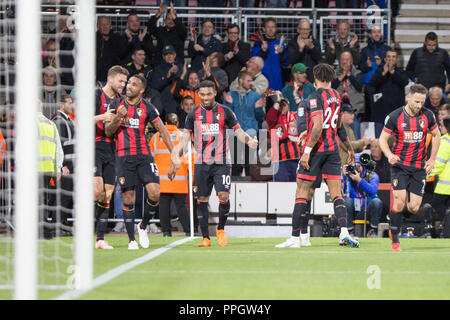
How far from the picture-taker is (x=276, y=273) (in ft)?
24.7

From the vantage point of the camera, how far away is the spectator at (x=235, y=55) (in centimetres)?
1688

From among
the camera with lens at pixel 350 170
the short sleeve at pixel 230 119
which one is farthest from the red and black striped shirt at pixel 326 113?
the camera with lens at pixel 350 170

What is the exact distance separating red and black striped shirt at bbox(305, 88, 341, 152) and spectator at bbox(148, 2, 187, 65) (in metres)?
7.17

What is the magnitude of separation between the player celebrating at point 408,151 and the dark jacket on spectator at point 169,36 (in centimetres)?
763

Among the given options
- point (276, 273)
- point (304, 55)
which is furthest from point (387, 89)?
point (276, 273)

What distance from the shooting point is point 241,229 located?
47.5 feet

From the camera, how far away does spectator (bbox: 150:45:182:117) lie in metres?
16.4

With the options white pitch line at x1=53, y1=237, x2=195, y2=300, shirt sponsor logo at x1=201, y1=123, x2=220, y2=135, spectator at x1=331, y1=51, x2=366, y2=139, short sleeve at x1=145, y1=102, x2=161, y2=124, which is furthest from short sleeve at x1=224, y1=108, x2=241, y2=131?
spectator at x1=331, y1=51, x2=366, y2=139

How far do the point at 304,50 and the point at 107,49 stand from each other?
159 inches

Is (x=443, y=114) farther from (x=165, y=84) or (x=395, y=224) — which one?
(x=165, y=84)

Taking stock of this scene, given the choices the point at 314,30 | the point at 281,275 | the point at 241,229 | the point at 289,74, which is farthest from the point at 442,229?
the point at 281,275

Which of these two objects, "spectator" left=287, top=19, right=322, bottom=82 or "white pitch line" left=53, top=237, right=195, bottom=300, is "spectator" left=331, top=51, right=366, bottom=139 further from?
"white pitch line" left=53, top=237, right=195, bottom=300
